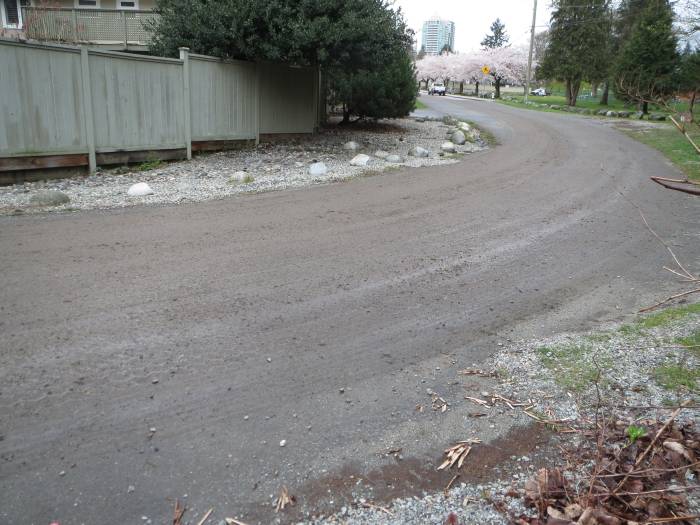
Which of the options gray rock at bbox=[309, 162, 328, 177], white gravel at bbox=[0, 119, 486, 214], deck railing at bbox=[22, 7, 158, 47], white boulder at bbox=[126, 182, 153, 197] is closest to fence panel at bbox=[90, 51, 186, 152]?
white gravel at bbox=[0, 119, 486, 214]

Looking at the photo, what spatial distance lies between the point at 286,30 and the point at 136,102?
3584 millimetres

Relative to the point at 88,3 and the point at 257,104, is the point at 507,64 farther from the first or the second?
the point at 257,104

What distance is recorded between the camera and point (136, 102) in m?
11.3

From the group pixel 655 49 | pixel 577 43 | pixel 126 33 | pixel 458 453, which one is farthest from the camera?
pixel 577 43

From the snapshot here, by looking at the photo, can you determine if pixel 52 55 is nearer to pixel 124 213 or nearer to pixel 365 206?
pixel 124 213

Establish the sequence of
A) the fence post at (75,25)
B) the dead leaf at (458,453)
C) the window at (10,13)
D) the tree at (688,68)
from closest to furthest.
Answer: the dead leaf at (458,453)
the fence post at (75,25)
the tree at (688,68)
the window at (10,13)

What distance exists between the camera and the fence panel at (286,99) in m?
14.3

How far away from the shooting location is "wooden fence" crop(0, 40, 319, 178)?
970cm

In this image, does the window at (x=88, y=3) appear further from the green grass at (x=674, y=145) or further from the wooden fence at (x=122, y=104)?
the green grass at (x=674, y=145)

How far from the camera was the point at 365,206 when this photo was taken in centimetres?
908

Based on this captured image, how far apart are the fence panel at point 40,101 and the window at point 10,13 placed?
22234 millimetres

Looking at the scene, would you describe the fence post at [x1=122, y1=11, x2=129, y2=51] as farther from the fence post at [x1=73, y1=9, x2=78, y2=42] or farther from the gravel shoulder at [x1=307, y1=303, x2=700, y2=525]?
the gravel shoulder at [x1=307, y1=303, x2=700, y2=525]

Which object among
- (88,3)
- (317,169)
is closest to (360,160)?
(317,169)

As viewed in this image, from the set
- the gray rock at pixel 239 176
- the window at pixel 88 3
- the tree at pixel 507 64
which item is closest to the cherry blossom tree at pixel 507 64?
the tree at pixel 507 64
